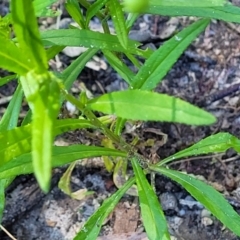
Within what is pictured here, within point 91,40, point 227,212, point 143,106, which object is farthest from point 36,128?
point 227,212

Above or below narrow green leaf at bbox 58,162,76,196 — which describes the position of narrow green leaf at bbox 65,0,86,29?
above

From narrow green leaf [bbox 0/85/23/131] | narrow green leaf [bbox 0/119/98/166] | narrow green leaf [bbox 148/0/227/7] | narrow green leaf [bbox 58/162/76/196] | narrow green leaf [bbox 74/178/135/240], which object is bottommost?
narrow green leaf [bbox 58/162/76/196]

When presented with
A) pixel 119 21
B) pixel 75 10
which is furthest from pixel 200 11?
pixel 75 10

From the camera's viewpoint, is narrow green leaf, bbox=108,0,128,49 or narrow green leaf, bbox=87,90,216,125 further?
narrow green leaf, bbox=108,0,128,49

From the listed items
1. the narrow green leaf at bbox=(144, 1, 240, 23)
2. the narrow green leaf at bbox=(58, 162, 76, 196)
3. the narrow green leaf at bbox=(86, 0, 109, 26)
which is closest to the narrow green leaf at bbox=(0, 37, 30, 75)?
the narrow green leaf at bbox=(86, 0, 109, 26)

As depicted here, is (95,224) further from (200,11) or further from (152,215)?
(200,11)

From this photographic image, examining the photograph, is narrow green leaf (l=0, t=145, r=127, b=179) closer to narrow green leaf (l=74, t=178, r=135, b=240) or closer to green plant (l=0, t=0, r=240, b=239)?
green plant (l=0, t=0, r=240, b=239)

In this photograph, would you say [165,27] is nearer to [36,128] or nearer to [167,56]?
[167,56]

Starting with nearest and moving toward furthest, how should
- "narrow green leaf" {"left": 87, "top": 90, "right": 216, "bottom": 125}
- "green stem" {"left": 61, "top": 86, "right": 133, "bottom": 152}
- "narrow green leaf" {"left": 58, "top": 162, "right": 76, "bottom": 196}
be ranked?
1. "narrow green leaf" {"left": 87, "top": 90, "right": 216, "bottom": 125}
2. "green stem" {"left": 61, "top": 86, "right": 133, "bottom": 152}
3. "narrow green leaf" {"left": 58, "top": 162, "right": 76, "bottom": 196}
